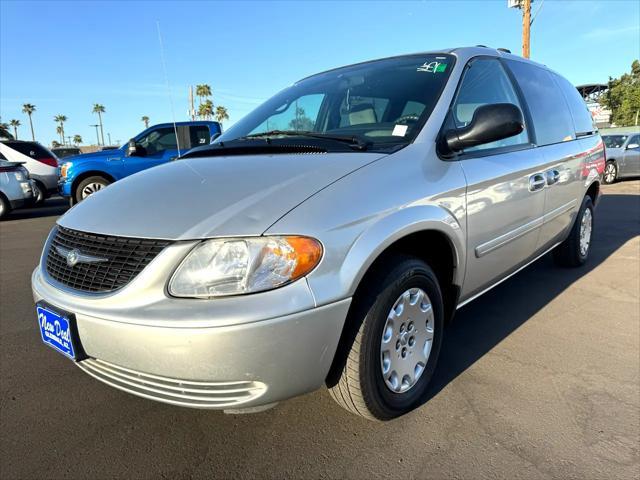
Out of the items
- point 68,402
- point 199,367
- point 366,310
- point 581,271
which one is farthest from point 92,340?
point 581,271

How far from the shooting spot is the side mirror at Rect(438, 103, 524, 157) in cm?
218

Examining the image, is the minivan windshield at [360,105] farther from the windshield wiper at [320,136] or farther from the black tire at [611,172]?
the black tire at [611,172]

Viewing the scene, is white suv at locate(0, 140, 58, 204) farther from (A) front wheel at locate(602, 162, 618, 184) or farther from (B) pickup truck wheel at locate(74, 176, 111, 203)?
(A) front wheel at locate(602, 162, 618, 184)

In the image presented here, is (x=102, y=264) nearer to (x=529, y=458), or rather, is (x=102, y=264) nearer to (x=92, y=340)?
(x=92, y=340)

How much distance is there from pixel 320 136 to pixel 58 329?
5.02 feet

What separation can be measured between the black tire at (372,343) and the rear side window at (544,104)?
1905mm

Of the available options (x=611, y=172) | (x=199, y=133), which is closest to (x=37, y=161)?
(x=199, y=133)

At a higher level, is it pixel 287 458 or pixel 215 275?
pixel 215 275

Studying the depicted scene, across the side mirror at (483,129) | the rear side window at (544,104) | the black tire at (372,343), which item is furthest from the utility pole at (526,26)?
the black tire at (372,343)

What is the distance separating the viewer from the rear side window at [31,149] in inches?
436

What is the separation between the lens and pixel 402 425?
2070 millimetres

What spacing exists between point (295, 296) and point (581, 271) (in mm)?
3883

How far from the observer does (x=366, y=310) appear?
5.86ft

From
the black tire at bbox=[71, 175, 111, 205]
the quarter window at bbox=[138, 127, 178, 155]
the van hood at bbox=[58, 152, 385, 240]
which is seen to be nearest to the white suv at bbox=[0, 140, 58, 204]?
the black tire at bbox=[71, 175, 111, 205]
